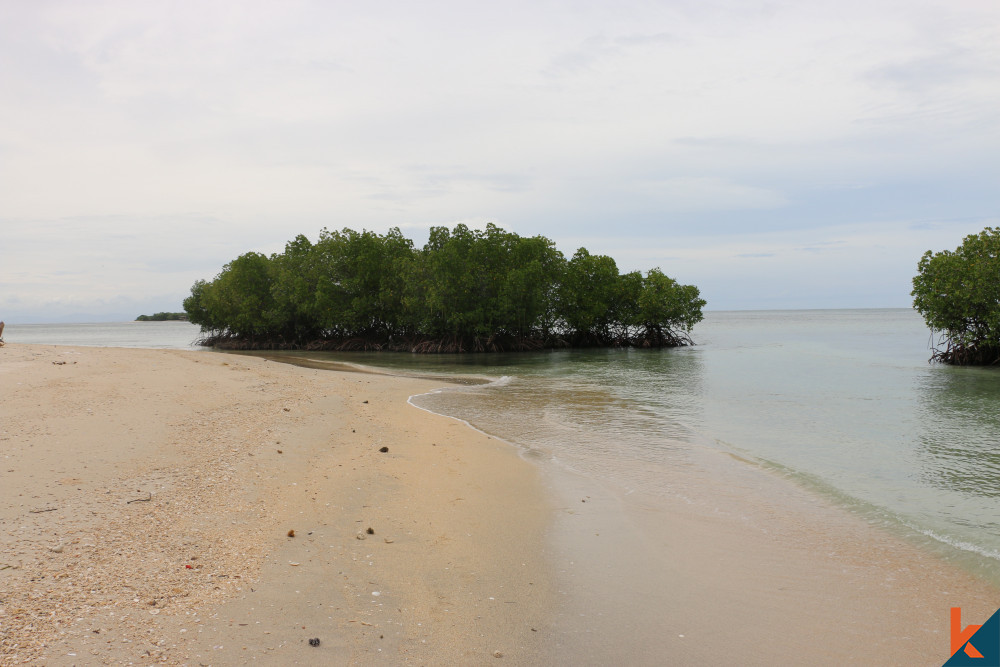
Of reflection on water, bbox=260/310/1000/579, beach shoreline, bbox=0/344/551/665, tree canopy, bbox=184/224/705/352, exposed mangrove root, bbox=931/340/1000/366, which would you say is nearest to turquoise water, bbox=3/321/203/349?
tree canopy, bbox=184/224/705/352

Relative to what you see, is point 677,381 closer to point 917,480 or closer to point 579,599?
point 917,480

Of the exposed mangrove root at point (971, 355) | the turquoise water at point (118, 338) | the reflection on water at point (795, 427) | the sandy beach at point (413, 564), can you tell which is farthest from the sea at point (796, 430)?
the turquoise water at point (118, 338)

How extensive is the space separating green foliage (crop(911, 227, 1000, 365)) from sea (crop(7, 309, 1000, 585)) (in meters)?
1.86

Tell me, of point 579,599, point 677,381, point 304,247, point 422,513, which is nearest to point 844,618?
point 579,599

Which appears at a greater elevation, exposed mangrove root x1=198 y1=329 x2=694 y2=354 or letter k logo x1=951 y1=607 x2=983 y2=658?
exposed mangrove root x1=198 y1=329 x2=694 y2=354

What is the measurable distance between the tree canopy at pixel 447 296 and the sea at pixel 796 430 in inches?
515

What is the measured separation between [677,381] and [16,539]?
1924cm

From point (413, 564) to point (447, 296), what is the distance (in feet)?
104

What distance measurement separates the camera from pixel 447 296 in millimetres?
35906

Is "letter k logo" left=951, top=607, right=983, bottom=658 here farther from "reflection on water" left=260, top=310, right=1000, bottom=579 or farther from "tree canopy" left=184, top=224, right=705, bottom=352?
"tree canopy" left=184, top=224, right=705, bottom=352

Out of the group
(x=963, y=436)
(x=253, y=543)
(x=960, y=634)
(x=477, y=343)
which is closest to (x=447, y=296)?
(x=477, y=343)

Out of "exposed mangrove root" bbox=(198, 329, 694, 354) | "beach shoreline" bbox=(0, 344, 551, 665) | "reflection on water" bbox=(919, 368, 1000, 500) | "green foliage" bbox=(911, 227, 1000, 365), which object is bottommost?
"reflection on water" bbox=(919, 368, 1000, 500)

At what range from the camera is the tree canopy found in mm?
36594

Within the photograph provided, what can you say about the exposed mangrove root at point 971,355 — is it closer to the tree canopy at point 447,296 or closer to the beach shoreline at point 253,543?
the tree canopy at point 447,296
